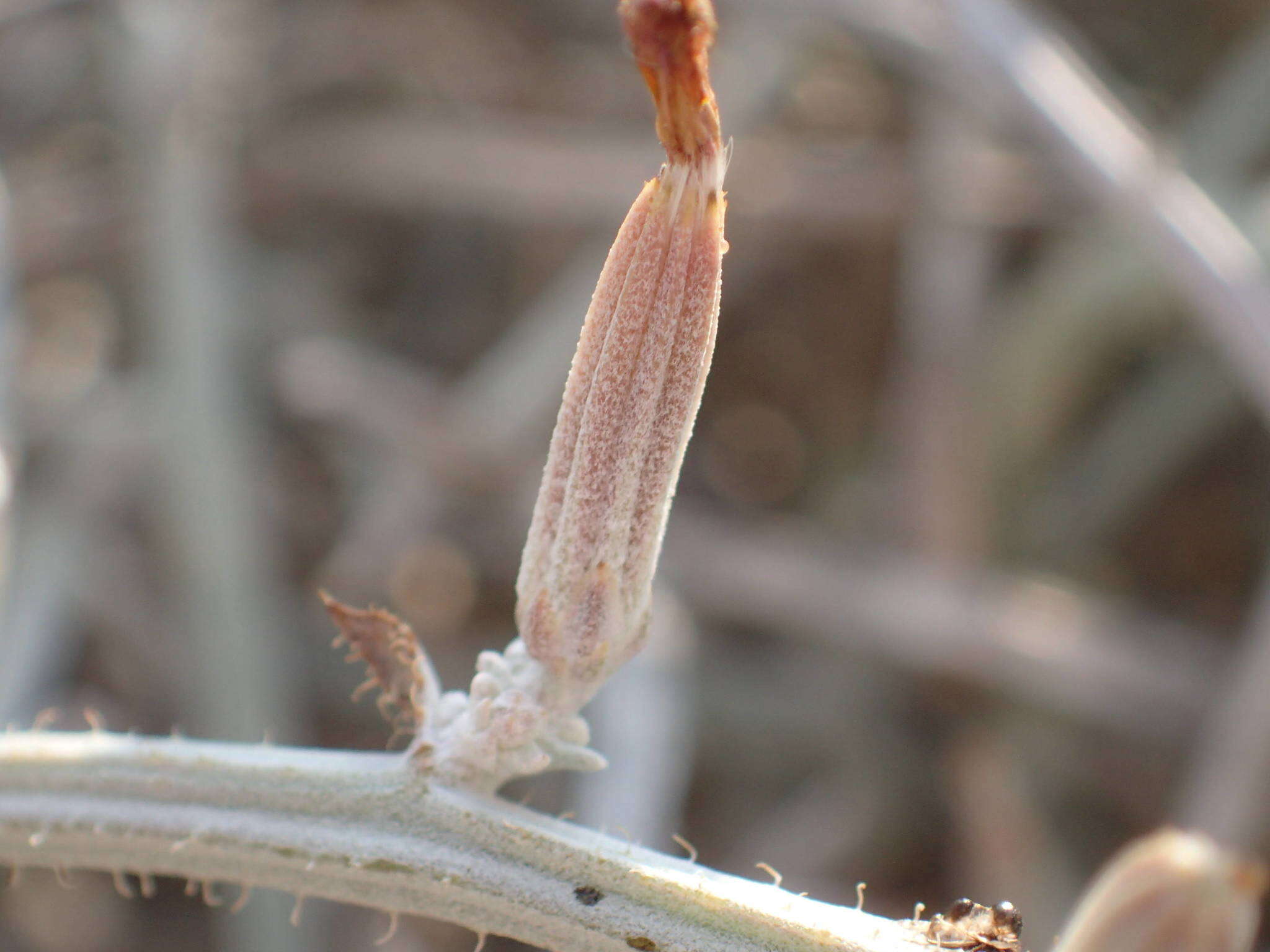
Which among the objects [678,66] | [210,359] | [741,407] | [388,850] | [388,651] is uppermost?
[741,407]

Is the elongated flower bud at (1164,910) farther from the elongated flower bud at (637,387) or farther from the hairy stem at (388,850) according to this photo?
the elongated flower bud at (637,387)

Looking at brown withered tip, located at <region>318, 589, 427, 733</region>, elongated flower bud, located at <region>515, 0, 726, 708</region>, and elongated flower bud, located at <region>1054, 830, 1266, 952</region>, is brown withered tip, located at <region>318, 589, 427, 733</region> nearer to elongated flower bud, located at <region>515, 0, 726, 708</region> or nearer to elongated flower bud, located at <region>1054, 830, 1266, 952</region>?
elongated flower bud, located at <region>515, 0, 726, 708</region>

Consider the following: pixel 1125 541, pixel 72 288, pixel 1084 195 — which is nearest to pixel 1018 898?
pixel 1125 541

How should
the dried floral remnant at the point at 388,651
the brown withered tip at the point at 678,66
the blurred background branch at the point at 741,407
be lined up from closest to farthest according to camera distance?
the brown withered tip at the point at 678,66 < the dried floral remnant at the point at 388,651 < the blurred background branch at the point at 741,407

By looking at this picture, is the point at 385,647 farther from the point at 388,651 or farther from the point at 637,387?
the point at 637,387

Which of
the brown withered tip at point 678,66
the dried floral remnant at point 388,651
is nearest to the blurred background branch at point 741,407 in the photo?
the dried floral remnant at point 388,651

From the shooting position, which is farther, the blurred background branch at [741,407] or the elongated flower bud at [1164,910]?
the blurred background branch at [741,407]

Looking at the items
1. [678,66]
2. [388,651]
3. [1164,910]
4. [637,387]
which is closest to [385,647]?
[388,651]
